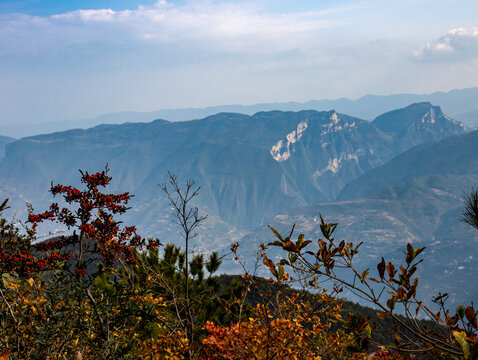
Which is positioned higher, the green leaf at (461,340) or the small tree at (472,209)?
the small tree at (472,209)

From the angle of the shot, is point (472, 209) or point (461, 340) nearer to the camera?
point (461, 340)

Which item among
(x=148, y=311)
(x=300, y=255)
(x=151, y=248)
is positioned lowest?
(x=148, y=311)

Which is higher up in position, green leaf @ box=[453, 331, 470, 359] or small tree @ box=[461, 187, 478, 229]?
small tree @ box=[461, 187, 478, 229]

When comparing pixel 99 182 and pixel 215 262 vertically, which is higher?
pixel 99 182

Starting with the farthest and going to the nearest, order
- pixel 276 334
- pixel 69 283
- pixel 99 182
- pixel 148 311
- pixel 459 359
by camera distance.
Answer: pixel 99 182 < pixel 69 283 < pixel 148 311 < pixel 276 334 < pixel 459 359

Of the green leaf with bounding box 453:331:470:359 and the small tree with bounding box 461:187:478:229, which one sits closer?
the green leaf with bounding box 453:331:470:359

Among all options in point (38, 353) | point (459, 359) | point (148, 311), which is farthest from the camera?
point (148, 311)

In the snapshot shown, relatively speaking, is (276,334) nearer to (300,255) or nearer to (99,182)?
(300,255)

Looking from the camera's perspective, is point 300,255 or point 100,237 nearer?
point 300,255

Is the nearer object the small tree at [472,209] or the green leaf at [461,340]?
the green leaf at [461,340]

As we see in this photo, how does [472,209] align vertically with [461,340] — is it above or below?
above

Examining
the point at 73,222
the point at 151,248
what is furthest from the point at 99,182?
the point at 151,248
